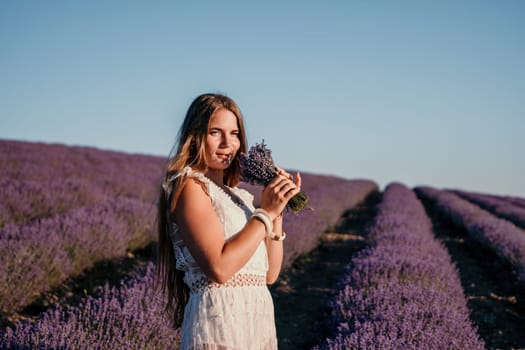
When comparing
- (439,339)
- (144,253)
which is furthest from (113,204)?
(439,339)

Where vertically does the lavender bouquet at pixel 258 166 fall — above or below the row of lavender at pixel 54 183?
above

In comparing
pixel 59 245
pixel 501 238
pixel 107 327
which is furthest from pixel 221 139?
pixel 501 238

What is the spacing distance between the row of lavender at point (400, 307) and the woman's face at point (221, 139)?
49.7 inches

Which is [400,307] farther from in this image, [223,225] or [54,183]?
[54,183]

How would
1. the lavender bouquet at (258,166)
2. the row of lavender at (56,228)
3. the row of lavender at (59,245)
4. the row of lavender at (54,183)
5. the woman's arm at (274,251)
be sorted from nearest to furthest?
the lavender bouquet at (258,166), the woman's arm at (274,251), the row of lavender at (59,245), the row of lavender at (56,228), the row of lavender at (54,183)

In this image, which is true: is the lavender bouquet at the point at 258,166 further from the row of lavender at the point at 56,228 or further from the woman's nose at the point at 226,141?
the row of lavender at the point at 56,228

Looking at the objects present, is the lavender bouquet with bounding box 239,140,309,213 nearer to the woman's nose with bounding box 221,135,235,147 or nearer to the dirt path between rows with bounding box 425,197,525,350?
the woman's nose with bounding box 221,135,235,147

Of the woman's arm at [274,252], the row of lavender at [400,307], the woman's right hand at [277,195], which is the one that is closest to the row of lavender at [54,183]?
the row of lavender at [400,307]

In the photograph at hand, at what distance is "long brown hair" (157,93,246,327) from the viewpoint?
1540 millimetres

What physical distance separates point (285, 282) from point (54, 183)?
13.8 ft

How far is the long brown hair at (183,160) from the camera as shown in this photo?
1540 mm

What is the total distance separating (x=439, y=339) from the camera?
2.60 meters

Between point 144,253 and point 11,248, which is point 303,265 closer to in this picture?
point 144,253

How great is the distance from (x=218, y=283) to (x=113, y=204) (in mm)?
5512
